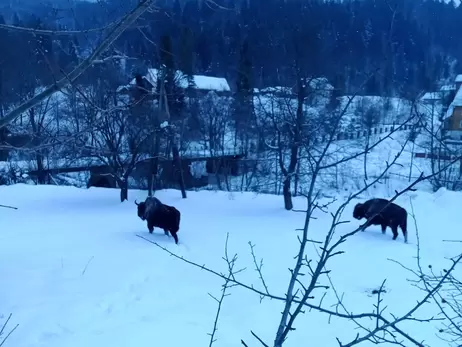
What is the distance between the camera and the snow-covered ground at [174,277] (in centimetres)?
519

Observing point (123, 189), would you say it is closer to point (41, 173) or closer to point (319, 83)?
point (319, 83)

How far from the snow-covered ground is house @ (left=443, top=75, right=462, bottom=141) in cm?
208

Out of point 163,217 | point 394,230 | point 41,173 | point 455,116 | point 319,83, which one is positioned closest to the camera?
point 163,217

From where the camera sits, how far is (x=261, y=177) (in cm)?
2614

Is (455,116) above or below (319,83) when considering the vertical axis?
below

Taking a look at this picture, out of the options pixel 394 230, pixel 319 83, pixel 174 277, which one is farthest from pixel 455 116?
pixel 174 277

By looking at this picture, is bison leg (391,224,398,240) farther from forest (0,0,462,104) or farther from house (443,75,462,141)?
forest (0,0,462,104)

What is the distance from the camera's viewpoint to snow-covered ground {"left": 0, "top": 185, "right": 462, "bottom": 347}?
5.19 metres

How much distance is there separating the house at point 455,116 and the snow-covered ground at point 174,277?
2084 millimetres

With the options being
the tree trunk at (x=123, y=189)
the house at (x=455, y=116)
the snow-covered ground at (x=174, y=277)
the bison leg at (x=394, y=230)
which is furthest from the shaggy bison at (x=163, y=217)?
the tree trunk at (x=123, y=189)

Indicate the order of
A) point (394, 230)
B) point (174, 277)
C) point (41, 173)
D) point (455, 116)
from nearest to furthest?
point (174, 277), point (394, 230), point (455, 116), point (41, 173)

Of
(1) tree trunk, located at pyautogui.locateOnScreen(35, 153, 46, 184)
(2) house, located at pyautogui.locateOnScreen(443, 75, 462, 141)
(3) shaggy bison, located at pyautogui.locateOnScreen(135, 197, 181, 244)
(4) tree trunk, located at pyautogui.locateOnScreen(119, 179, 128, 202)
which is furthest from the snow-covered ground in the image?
(1) tree trunk, located at pyautogui.locateOnScreen(35, 153, 46, 184)

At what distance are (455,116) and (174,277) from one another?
10.4 m

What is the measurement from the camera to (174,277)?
7047 mm
